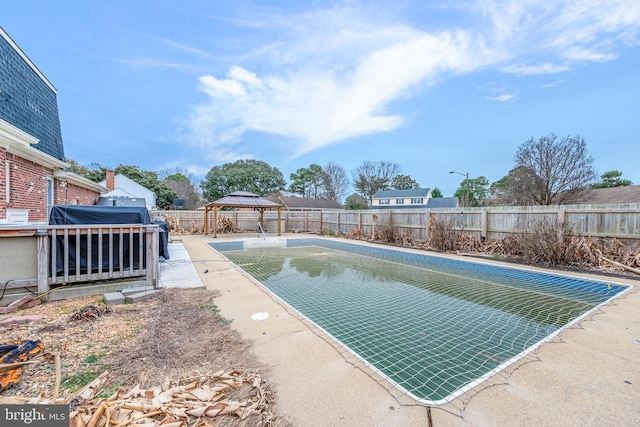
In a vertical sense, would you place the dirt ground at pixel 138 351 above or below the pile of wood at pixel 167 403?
below

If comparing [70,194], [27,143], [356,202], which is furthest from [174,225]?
[356,202]

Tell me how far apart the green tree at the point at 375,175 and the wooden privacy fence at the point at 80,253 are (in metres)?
41.2

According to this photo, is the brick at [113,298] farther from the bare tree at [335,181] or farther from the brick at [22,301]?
the bare tree at [335,181]

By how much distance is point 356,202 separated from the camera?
140 ft

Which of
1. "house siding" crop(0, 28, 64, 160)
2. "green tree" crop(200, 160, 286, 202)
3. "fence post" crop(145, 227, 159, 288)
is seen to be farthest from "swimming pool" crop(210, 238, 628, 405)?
"green tree" crop(200, 160, 286, 202)

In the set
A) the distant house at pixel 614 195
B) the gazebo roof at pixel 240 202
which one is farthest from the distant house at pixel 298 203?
the distant house at pixel 614 195

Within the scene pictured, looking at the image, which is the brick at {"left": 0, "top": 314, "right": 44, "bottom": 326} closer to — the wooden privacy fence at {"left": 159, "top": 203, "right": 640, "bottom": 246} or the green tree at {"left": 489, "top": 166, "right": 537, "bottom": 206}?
the wooden privacy fence at {"left": 159, "top": 203, "right": 640, "bottom": 246}

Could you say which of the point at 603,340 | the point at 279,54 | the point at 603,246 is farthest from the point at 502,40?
the point at 603,340

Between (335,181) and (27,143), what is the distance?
134 ft

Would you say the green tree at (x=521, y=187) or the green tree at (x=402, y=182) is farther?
the green tree at (x=402, y=182)

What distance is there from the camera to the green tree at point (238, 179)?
35056 millimetres

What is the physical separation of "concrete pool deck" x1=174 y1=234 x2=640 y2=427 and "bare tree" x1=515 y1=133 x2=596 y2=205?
19.6 metres

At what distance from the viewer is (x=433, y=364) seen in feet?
9.11

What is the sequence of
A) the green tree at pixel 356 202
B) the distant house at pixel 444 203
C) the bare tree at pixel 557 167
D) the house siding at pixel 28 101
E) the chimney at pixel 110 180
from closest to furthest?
the house siding at pixel 28 101
the bare tree at pixel 557 167
the chimney at pixel 110 180
the distant house at pixel 444 203
the green tree at pixel 356 202
